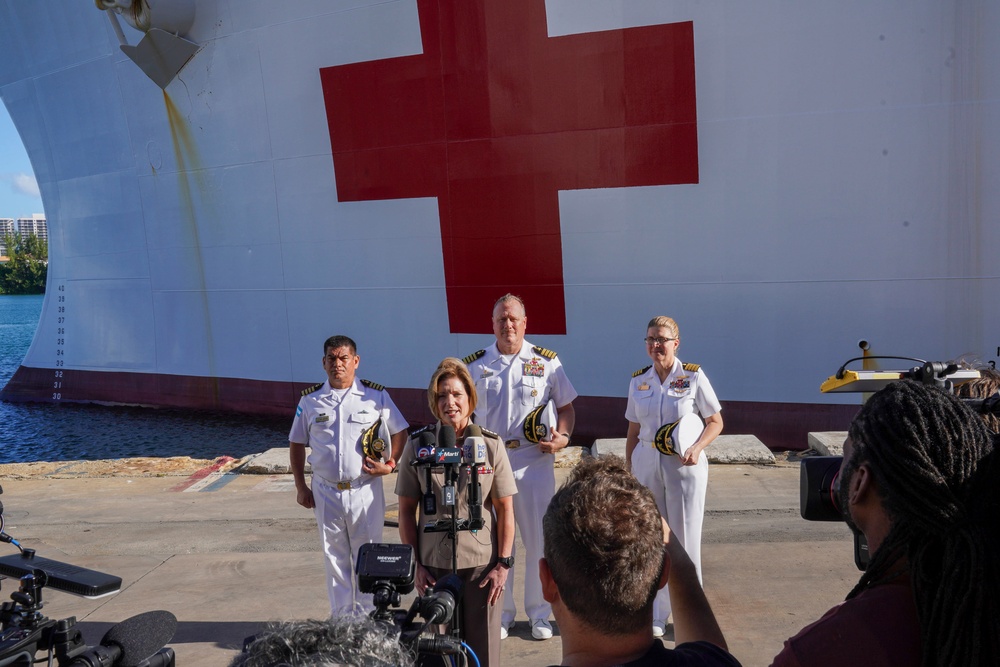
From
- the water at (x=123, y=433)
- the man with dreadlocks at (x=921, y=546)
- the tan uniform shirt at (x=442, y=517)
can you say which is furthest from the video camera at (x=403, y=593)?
the water at (x=123, y=433)

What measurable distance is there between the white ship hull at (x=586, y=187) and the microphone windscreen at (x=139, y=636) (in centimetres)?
515

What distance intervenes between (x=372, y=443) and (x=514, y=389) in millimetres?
584

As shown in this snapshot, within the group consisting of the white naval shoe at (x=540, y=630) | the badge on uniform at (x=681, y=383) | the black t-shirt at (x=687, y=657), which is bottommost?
the white naval shoe at (x=540, y=630)

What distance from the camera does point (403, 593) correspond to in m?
1.28

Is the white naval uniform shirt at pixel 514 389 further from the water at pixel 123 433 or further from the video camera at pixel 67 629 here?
the water at pixel 123 433

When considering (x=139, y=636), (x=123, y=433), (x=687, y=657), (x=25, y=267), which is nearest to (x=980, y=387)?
(x=687, y=657)

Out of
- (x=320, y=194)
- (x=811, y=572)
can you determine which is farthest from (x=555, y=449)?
(x=320, y=194)

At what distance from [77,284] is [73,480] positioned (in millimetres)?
5073

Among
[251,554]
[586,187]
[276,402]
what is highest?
[586,187]

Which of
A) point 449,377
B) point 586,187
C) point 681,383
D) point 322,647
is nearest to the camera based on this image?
point 322,647

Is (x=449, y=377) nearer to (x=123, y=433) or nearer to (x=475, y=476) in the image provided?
(x=475, y=476)

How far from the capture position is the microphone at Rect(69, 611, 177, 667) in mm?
1155

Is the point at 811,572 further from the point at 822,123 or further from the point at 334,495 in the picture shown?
the point at 822,123

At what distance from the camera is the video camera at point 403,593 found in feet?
3.46
